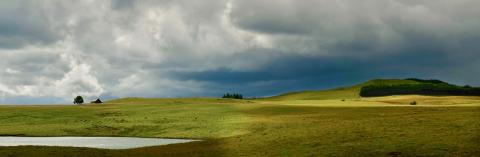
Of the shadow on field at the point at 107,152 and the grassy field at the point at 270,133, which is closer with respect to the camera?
the grassy field at the point at 270,133

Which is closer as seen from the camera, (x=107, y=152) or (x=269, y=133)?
(x=107, y=152)

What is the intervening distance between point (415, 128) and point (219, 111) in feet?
145

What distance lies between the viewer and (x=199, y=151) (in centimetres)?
4656

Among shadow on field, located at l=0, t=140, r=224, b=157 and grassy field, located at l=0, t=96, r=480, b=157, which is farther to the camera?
shadow on field, located at l=0, t=140, r=224, b=157

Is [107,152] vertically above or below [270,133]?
below

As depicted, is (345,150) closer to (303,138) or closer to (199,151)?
(303,138)

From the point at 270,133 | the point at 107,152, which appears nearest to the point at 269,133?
the point at 270,133

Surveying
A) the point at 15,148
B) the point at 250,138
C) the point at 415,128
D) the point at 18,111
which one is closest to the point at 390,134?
the point at 415,128

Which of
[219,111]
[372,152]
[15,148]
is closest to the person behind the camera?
[372,152]

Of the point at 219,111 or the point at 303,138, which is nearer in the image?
the point at 303,138

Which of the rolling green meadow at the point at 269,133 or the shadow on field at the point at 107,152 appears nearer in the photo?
the rolling green meadow at the point at 269,133

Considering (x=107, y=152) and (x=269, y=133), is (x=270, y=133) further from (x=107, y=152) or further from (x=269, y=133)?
(x=107, y=152)

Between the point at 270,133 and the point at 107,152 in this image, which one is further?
the point at 270,133

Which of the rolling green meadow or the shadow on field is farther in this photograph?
the shadow on field
